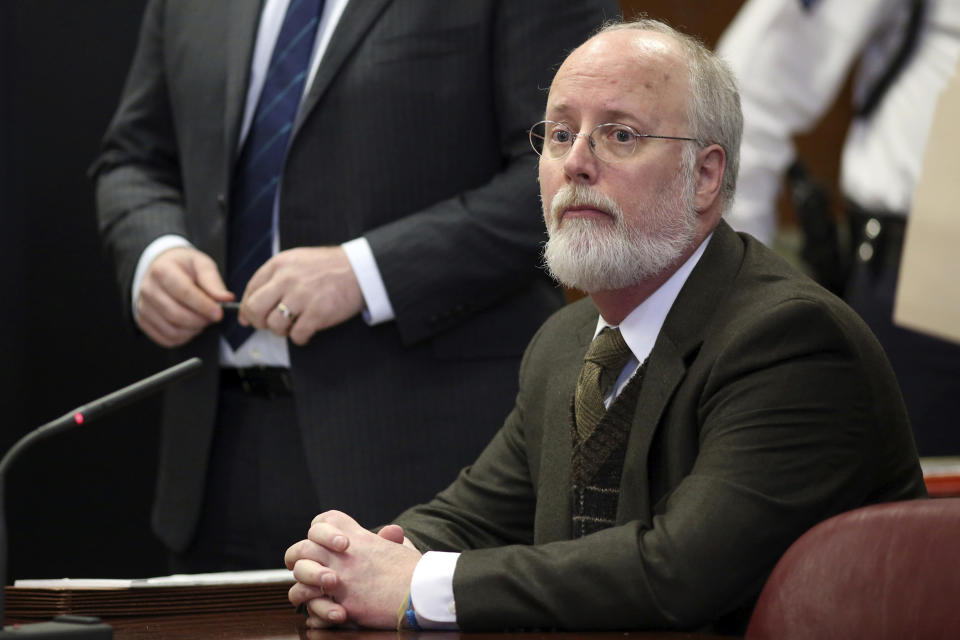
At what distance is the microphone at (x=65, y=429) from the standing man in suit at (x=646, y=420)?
31 centimetres

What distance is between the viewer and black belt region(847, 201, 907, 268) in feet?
9.77

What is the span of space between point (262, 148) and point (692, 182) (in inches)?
34.2

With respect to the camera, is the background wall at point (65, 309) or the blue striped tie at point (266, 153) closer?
the blue striped tie at point (266, 153)

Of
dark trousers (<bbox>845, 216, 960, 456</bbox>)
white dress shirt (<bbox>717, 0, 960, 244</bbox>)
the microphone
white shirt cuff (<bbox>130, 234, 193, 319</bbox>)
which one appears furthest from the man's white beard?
white dress shirt (<bbox>717, 0, 960, 244</bbox>)

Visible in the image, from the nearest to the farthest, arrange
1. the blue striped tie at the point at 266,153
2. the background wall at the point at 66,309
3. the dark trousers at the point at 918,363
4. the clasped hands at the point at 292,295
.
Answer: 1. the clasped hands at the point at 292,295
2. the blue striped tie at the point at 266,153
3. the dark trousers at the point at 918,363
4. the background wall at the point at 66,309

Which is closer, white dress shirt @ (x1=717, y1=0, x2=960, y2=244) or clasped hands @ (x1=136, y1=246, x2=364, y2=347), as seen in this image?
clasped hands @ (x1=136, y1=246, x2=364, y2=347)

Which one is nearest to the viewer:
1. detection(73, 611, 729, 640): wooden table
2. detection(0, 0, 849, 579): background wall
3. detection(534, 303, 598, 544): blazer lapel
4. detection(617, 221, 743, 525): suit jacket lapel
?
detection(73, 611, 729, 640): wooden table

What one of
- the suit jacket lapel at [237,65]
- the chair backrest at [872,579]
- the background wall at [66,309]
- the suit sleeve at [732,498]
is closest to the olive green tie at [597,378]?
the suit sleeve at [732,498]

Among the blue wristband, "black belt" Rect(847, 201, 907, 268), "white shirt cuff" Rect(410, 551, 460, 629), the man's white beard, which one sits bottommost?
the blue wristband

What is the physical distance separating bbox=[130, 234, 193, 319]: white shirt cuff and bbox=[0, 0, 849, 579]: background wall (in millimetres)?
844

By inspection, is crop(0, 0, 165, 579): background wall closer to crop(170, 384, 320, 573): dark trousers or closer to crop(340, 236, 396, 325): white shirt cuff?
crop(170, 384, 320, 573): dark trousers

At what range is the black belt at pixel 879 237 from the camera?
9.77 feet

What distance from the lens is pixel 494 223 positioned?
2.37 metres

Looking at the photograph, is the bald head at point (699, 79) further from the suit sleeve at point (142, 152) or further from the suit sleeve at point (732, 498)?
the suit sleeve at point (142, 152)
